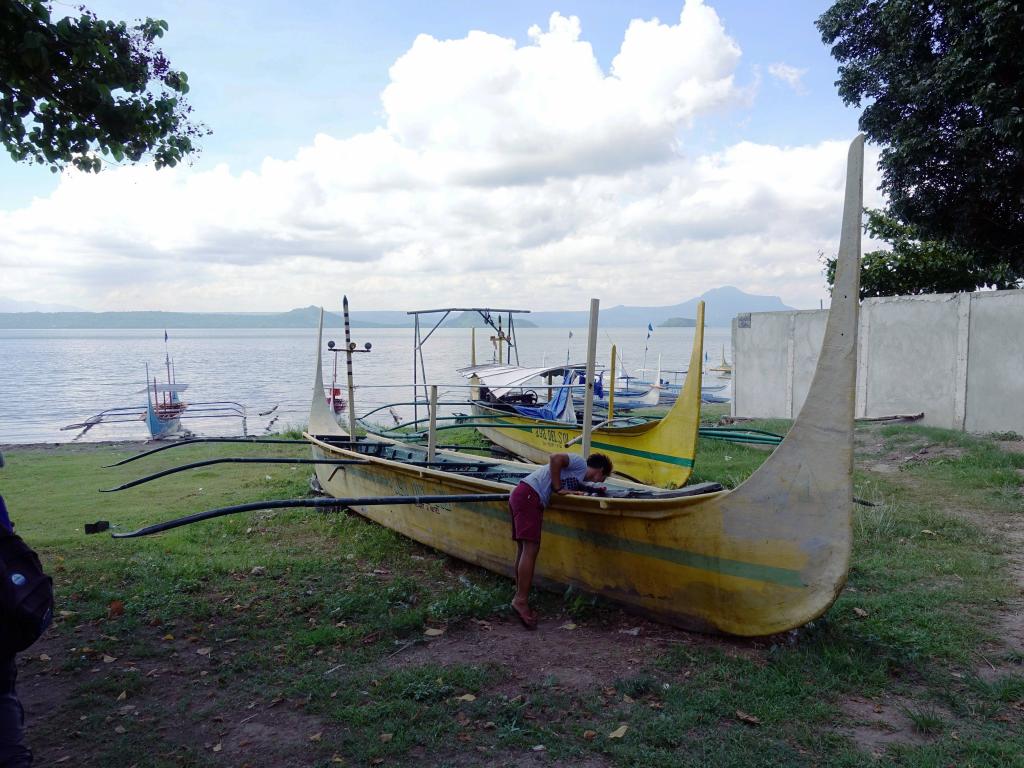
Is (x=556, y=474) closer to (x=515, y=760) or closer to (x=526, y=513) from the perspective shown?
(x=526, y=513)

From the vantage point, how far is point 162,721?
12.5 ft

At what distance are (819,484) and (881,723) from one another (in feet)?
4.16

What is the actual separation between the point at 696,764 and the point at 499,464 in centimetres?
467

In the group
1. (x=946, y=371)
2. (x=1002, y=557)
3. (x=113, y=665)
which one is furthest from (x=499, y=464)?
(x=946, y=371)

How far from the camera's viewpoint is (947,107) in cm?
1076

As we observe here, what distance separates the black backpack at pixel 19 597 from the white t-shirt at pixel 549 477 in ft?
10.6

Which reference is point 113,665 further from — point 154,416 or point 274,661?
point 154,416

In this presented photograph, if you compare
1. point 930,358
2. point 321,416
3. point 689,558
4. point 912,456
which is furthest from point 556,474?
point 930,358

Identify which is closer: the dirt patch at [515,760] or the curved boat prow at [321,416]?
the dirt patch at [515,760]

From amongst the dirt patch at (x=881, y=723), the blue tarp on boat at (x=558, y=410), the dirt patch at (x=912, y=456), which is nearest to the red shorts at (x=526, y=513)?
the dirt patch at (x=881, y=723)

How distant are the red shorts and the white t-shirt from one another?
0.15ft

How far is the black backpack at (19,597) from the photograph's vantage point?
8.01 ft

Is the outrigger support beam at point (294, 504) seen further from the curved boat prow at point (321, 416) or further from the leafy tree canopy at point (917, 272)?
the leafy tree canopy at point (917, 272)

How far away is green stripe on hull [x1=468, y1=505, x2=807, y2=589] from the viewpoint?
4.34m
